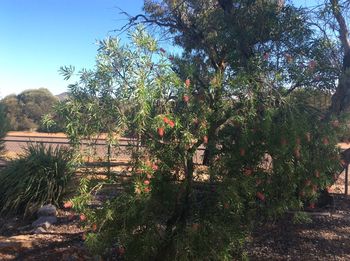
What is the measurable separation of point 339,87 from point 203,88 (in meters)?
3.76

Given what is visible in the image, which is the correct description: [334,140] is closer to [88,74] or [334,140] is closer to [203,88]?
[203,88]

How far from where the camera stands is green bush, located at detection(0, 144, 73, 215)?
34.0 feet

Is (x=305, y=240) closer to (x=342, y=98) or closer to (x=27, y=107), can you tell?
(x=342, y=98)

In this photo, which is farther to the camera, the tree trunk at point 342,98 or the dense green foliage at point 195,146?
the tree trunk at point 342,98

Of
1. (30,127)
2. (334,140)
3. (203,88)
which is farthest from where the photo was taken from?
(30,127)

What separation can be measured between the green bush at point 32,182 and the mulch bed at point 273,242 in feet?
3.10

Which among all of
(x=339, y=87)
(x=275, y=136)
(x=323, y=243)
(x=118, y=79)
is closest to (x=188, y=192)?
(x=275, y=136)

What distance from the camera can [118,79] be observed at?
5055mm

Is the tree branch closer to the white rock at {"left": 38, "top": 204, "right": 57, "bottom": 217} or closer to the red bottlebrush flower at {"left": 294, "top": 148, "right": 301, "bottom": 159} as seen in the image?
the red bottlebrush flower at {"left": 294, "top": 148, "right": 301, "bottom": 159}

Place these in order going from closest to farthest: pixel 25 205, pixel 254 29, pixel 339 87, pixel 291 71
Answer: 1. pixel 291 71
2. pixel 254 29
3. pixel 339 87
4. pixel 25 205

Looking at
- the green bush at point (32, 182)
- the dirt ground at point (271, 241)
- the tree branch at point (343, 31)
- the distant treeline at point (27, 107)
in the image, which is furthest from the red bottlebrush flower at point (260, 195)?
the distant treeline at point (27, 107)

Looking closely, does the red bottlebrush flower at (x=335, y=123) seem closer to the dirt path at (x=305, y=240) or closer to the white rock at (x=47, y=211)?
the dirt path at (x=305, y=240)

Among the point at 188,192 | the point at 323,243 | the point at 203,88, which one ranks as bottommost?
the point at 323,243

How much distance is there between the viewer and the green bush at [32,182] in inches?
408
